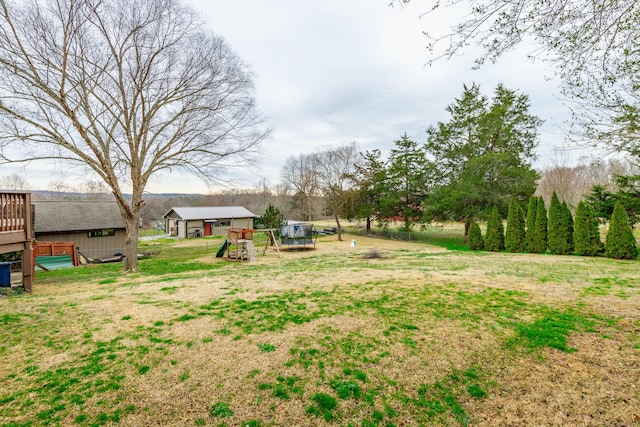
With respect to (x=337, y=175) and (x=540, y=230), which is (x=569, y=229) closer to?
(x=540, y=230)

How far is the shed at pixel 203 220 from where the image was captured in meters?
31.0

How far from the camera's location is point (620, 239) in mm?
11391

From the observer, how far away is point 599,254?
12.1 metres

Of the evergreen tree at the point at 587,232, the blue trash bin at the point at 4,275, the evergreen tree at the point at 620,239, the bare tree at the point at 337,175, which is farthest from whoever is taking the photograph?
the bare tree at the point at 337,175

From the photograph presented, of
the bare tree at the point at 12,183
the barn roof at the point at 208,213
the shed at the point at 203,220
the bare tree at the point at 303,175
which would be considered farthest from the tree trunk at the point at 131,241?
the bare tree at the point at 12,183

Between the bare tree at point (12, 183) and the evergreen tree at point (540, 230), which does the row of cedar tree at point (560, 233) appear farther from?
the bare tree at point (12, 183)

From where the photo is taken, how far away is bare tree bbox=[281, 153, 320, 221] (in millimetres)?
25922

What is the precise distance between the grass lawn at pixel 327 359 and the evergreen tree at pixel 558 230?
879cm

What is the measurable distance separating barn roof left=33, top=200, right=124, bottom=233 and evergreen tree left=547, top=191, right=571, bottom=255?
24.8 meters

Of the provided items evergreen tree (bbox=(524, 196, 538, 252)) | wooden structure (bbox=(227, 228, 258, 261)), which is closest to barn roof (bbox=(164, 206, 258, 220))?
wooden structure (bbox=(227, 228, 258, 261))

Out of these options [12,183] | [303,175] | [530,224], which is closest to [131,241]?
[530,224]

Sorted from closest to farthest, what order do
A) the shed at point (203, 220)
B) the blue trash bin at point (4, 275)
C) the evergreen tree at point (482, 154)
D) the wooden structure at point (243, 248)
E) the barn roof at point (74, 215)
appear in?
the blue trash bin at point (4, 275) < the wooden structure at point (243, 248) < the evergreen tree at point (482, 154) < the barn roof at point (74, 215) < the shed at point (203, 220)

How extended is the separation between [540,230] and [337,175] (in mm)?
14805

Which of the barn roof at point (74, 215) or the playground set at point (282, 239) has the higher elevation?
the barn roof at point (74, 215)
